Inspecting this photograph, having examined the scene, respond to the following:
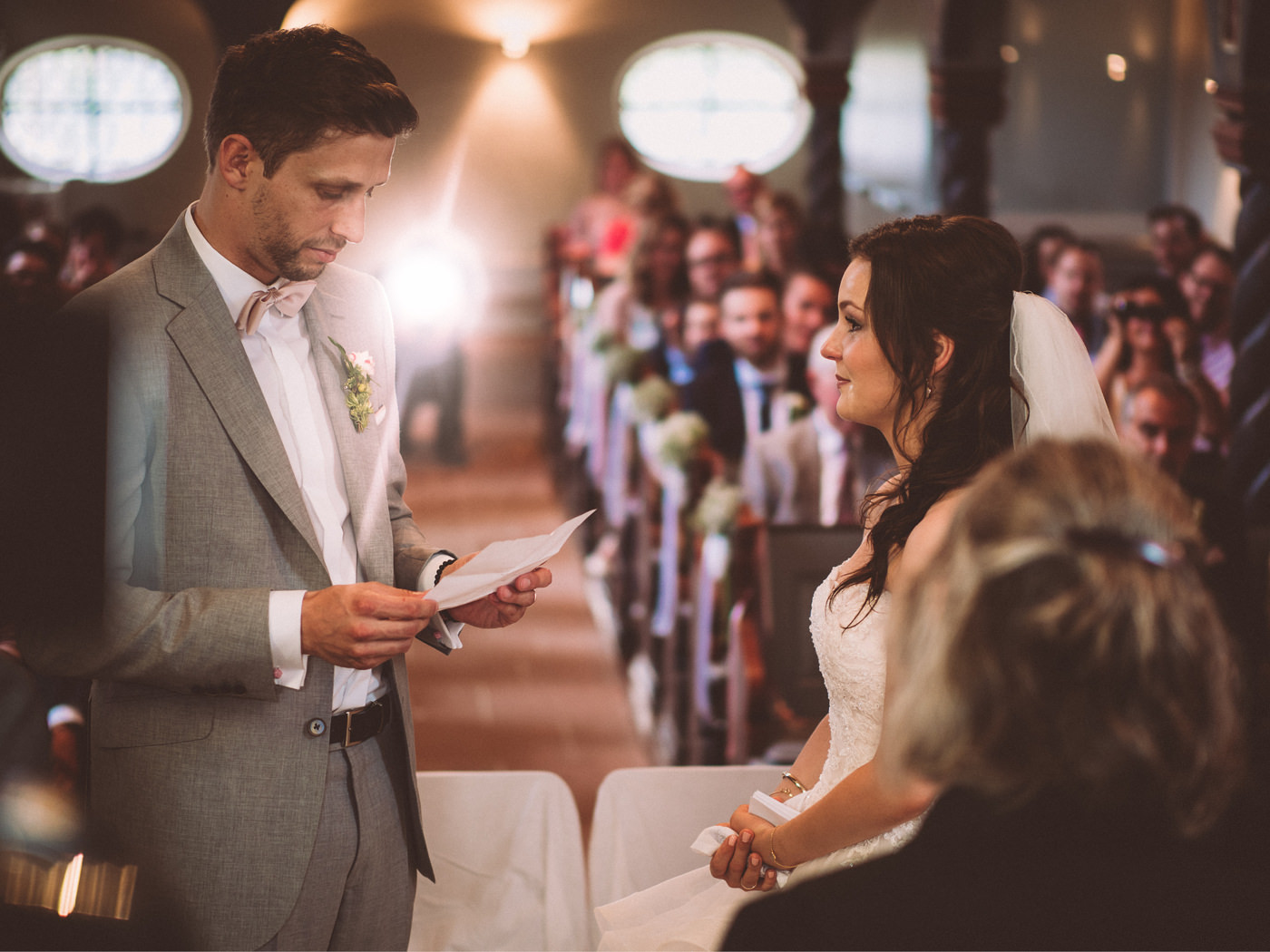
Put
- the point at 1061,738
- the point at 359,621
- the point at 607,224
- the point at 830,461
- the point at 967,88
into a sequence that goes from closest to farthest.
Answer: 1. the point at 1061,738
2. the point at 359,621
3. the point at 830,461
4. the point at 967,88
5. the point at 607,224

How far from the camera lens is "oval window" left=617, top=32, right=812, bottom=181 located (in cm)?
1358

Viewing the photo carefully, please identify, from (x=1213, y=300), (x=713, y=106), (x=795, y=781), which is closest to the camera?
(x=795, y=781)

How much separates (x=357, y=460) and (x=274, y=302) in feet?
0.81

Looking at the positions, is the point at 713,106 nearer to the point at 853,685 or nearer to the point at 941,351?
the point at 941,351

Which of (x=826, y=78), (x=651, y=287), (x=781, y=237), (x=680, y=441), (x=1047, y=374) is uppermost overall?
(x=826, y=78)

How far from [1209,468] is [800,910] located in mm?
4015

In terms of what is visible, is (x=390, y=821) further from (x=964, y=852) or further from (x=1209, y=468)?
(x=1209, y=468)

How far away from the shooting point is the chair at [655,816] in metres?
2.12

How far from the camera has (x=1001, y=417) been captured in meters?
1.73

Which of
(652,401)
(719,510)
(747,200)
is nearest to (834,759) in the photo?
(719,510)

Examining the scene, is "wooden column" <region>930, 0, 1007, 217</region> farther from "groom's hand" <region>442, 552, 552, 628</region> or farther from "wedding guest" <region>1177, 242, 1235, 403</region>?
"groom's hand" <region>442, 552, 552, 628</region>

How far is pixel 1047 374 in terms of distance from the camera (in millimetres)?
1671

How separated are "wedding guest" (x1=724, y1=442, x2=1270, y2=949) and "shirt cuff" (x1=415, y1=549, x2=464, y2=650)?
2.79 feet

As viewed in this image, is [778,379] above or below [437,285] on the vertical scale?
below
